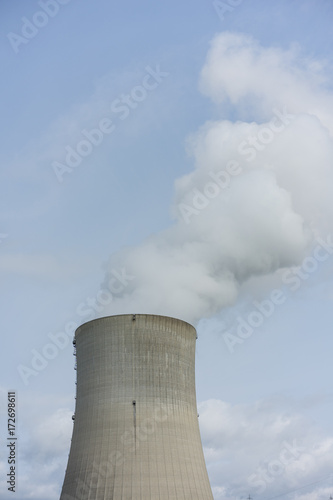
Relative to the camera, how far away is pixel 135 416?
2178 centimetres

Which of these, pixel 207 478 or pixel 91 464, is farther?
pixel 207 478

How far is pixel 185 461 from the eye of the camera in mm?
21578

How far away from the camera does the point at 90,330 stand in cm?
2342

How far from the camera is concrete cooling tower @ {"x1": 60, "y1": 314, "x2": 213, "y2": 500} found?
2094 cm

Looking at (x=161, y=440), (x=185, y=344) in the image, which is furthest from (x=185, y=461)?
(x=185, y=344)

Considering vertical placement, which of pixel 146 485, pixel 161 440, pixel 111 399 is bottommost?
pixel 146 485

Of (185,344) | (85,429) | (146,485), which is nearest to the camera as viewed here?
(146,485)

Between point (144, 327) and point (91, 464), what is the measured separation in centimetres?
520

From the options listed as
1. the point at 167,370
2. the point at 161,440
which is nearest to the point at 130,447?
the point at 161,440

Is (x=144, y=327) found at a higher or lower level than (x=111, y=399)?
higher

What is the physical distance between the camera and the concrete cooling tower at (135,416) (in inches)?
824

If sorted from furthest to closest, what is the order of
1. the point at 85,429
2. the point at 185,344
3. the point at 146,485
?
the point at 185,344, the point at 85,429, the point at 146,485

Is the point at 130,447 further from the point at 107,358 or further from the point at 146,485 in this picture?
the point at 107,358

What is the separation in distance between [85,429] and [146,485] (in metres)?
3.09
